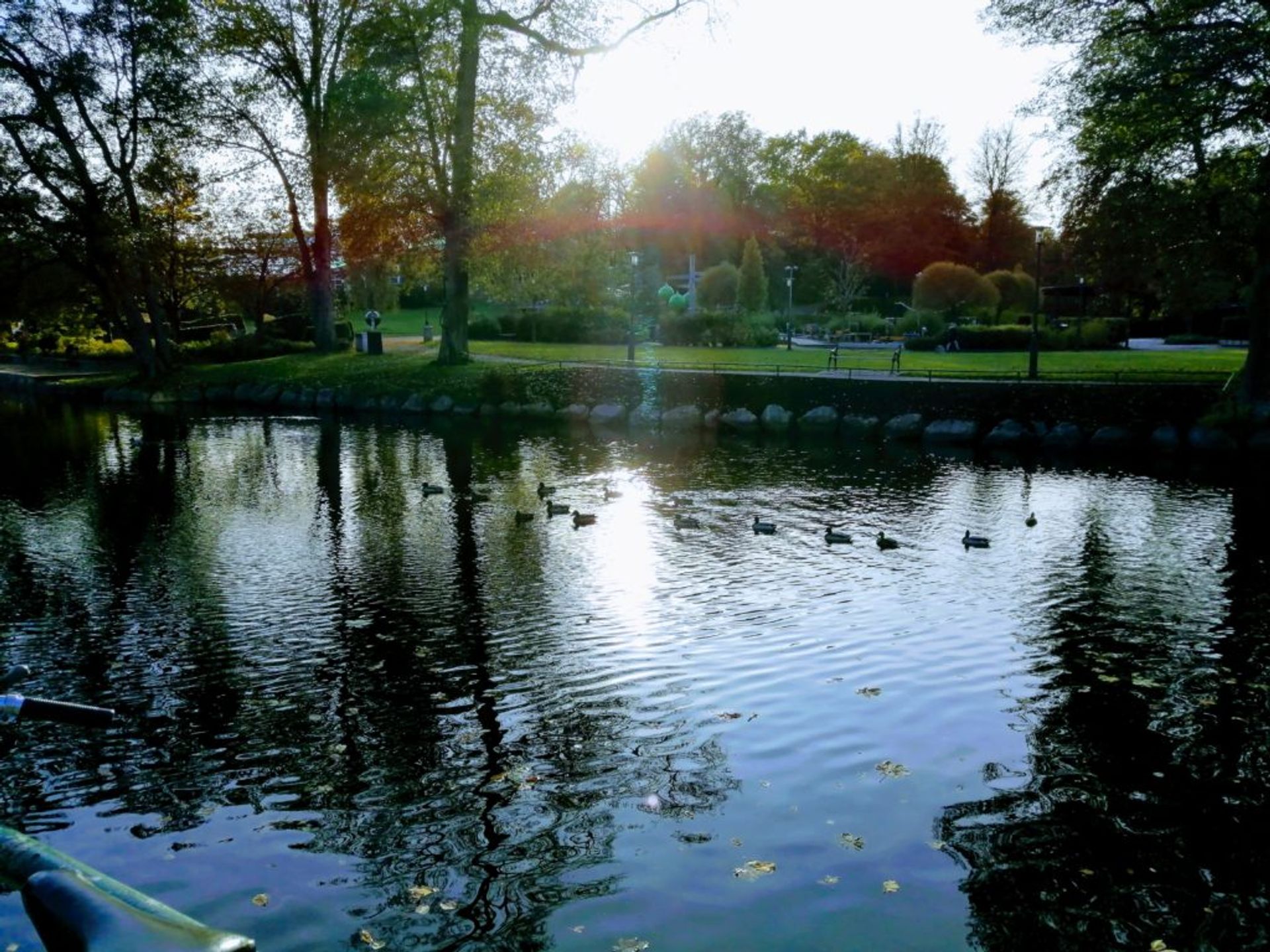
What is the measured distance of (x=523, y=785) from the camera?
8.50m

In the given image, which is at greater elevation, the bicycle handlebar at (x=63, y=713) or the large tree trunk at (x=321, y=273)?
the large tree trunk at (x=321, y=273)

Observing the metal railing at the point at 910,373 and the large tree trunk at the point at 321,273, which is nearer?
the metal railing at the point at 910,373

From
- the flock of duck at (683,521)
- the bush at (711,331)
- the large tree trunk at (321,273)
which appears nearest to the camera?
the flock of duck at (683,521)

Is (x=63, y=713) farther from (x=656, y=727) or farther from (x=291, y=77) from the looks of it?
(x=291, y=77)

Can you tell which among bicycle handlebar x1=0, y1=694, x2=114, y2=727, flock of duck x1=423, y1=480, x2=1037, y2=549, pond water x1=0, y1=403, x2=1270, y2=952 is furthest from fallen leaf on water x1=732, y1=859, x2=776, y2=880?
flock of duck x1=423, y1=480, x2=1037, y2=549

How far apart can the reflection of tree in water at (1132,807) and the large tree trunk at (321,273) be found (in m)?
42.4

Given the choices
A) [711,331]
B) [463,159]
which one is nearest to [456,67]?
[463,159]

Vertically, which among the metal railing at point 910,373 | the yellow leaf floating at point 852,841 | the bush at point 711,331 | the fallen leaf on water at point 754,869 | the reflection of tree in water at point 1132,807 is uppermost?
the bush at point 711,331

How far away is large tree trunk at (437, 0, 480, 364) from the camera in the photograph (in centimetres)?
3803

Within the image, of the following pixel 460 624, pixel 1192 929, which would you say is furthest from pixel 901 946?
pixel 460 624

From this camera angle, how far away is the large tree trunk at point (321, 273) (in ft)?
162

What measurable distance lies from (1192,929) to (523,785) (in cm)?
493

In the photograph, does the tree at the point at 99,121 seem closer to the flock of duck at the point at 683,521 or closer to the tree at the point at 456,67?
the tree at the point at 456,67

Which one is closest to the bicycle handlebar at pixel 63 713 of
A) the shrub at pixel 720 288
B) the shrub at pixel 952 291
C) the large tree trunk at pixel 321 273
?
the large tree trunk at pixel 321 273
